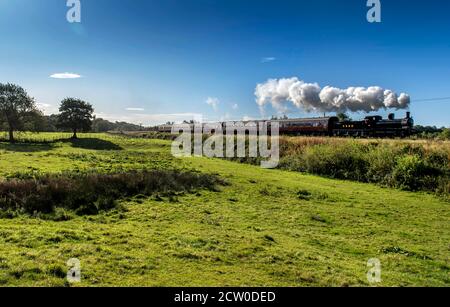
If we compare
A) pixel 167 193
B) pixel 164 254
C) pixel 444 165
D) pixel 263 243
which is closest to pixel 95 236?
pixel 164 254

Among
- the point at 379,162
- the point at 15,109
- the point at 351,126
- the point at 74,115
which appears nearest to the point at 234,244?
the point at 379,162

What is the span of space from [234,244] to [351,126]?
146ft

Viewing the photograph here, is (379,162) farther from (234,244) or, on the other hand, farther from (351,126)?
(351,126)

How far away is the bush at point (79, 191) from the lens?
595 inches

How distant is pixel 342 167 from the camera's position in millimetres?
31016

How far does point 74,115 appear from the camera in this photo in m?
75.8

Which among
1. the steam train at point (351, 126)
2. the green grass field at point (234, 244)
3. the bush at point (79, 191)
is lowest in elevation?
the green grass field at point (234, 244)

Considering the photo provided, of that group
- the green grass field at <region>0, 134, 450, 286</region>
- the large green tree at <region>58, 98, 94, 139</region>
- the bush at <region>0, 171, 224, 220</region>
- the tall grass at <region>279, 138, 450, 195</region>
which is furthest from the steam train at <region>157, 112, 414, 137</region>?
the large green tree at <region>58, 98, 94, 139</region>

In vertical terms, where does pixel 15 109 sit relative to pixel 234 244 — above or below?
above

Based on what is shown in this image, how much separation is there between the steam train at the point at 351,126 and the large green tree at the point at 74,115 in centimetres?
4286

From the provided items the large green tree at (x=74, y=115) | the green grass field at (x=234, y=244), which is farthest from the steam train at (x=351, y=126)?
the large green tree at (x=74, y=115)

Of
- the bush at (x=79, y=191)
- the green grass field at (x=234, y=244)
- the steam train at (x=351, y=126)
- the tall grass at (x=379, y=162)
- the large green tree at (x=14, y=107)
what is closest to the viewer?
the green grass field at (x=234, y=244)

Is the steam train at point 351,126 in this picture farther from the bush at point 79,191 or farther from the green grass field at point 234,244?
the bush at point 79,191
